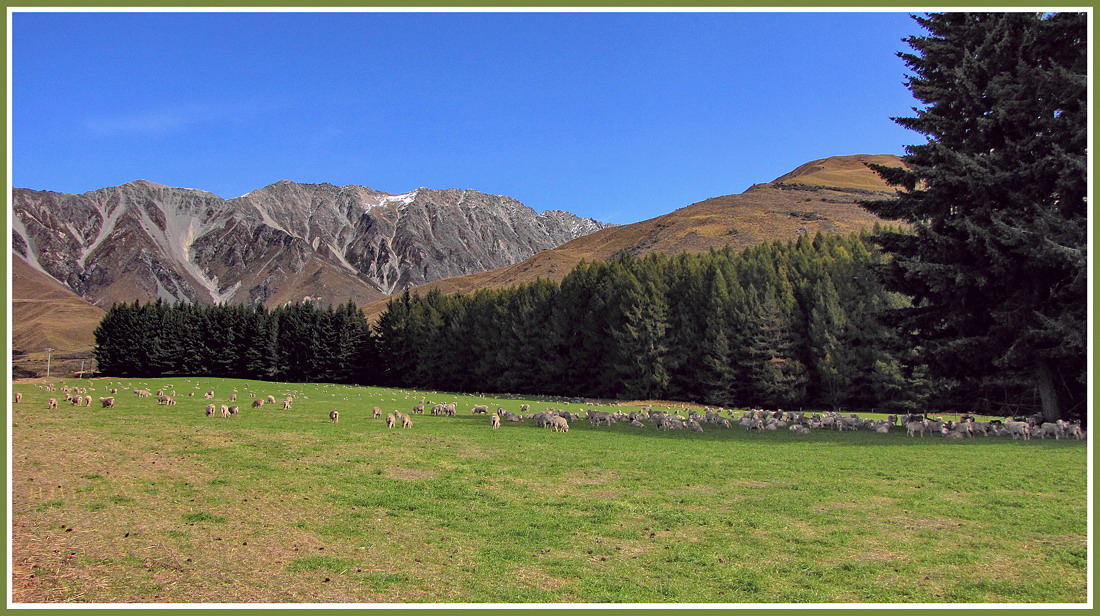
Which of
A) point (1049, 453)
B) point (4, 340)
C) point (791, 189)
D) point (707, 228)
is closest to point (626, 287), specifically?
point (1049, 453)

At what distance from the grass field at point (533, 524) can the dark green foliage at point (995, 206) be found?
5.95m

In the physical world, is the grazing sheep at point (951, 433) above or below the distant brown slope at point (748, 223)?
below

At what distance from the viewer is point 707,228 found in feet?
546

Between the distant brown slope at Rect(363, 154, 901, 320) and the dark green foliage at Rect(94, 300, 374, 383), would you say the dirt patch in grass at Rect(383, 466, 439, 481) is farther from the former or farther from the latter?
the distant brown slope at Rect(363, 154, 901, 320)

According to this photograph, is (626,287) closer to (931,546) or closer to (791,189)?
(931,546)

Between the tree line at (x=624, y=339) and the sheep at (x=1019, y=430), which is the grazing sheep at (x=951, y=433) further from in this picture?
the tree line at (x=624, y=339)

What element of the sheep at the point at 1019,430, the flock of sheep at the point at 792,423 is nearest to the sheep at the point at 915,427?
the flock of sheep at the point at 792,423

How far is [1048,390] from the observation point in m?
22.7

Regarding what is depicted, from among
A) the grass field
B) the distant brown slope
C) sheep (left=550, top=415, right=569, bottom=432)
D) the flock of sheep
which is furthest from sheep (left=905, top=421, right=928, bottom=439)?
the distant brown slope

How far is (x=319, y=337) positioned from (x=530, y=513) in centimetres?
8347

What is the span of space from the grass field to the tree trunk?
7268mm

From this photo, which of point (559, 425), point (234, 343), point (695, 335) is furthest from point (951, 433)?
point (234, 343)

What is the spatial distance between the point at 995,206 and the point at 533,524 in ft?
68.1

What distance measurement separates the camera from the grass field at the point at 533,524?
6965 mm
